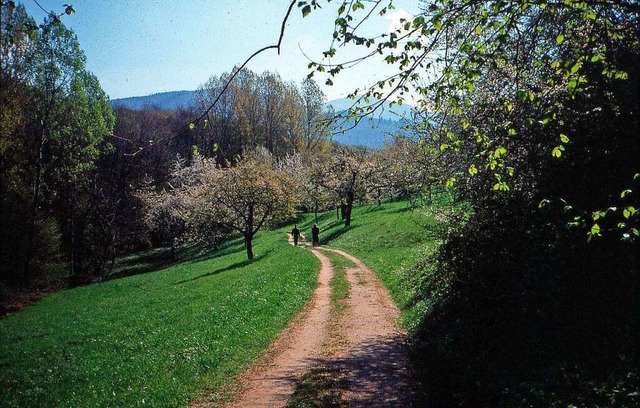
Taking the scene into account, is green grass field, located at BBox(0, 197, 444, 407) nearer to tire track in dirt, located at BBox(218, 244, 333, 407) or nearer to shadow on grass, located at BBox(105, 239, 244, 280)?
tire track in dirt, located at BBox(218, 244, 333, 407)

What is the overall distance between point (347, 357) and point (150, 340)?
25.0 feet

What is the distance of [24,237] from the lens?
116 feet

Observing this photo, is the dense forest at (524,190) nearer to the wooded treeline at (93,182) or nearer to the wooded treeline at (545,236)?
the wooded treeline at (545,236)

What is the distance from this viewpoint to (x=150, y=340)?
14.4m

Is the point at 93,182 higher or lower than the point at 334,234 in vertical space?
higher

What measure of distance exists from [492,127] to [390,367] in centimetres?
668

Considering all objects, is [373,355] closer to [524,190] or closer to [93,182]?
[524,190]

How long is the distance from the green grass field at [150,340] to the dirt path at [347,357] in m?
0.77

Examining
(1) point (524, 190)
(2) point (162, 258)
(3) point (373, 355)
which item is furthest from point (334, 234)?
(1) point (524, 190)

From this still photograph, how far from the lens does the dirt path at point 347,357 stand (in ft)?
29.3

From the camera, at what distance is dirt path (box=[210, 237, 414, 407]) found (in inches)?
351

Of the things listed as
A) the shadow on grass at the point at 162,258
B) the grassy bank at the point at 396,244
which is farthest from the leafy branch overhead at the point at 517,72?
the shadow on grass at the point at 162,258

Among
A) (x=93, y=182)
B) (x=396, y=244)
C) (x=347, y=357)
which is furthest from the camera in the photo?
(x=93, y=182)

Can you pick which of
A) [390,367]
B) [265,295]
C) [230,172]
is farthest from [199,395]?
[230,172]
